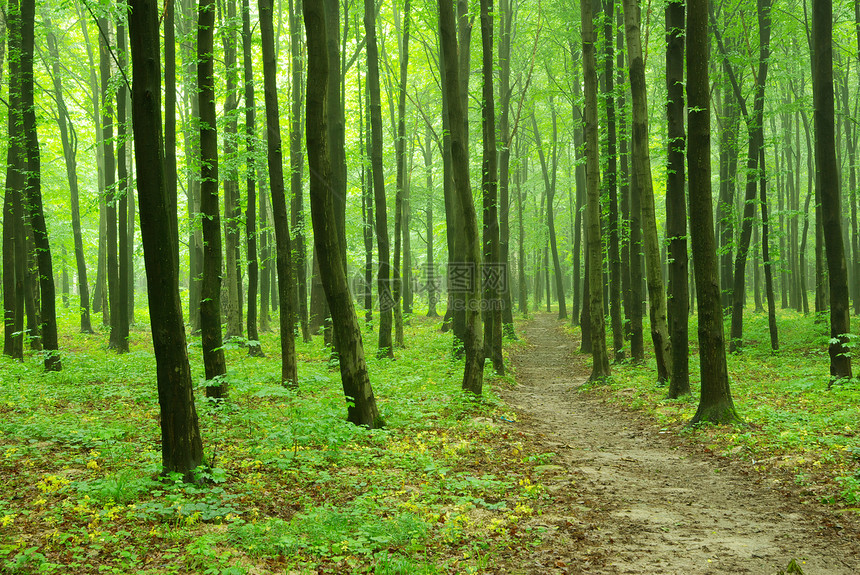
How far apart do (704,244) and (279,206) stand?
7.42m

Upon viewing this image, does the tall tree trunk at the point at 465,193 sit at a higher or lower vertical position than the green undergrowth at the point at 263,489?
higher

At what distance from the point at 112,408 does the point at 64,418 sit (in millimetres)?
1100

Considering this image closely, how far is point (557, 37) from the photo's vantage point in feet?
69.8

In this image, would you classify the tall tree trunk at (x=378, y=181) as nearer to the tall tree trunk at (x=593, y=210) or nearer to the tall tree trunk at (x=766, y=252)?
the tall tree trunk at (x=593, y=210)

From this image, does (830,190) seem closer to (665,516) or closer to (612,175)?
(612,175)

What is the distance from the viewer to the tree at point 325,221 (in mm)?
7387

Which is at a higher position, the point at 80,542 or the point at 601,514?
the point at 80,542

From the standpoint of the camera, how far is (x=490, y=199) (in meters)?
12.8

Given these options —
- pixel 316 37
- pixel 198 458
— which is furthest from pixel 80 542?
pixel 316 37

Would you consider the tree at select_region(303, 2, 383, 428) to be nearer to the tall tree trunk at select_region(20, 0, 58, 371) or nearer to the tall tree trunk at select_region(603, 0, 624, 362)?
the tall tree trunk at select_region(20, 0, 58, 371)

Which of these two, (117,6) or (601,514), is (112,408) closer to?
(117,6)

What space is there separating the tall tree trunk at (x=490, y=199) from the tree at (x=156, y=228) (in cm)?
797

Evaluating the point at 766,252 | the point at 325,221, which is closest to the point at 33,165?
the point at 325,221

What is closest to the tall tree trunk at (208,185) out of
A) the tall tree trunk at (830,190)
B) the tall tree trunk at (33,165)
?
the tall tree trunk at (33,165)
